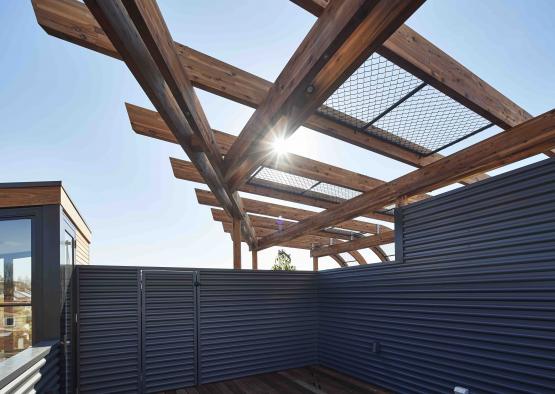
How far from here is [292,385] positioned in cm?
432

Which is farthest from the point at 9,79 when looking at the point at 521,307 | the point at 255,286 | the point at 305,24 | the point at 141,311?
the point at 521,307

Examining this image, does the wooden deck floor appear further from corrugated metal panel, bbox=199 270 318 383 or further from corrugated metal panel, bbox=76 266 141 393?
corrugated metal panel, bbox=76 266 141 393

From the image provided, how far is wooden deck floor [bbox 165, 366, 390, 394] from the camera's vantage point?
4.11 meters

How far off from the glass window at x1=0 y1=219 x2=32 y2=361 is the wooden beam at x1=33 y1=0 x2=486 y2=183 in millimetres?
1763

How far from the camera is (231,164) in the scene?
349 cm

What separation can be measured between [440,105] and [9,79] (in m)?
4.56

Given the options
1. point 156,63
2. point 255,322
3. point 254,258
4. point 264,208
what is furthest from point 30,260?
point 254,258

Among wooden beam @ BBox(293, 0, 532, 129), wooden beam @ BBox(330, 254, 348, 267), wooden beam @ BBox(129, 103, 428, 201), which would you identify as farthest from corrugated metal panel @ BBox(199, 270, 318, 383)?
wooden beam @ BBox(330, 254, 348, 267)

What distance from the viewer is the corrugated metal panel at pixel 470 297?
2.64 m

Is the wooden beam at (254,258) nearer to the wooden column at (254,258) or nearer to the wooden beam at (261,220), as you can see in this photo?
the wooden column at (254,258)

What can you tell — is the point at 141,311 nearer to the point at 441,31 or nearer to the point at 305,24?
the point at 305,24

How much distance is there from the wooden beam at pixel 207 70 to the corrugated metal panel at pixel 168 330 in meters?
2.43

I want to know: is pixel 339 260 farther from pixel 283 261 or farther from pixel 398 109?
pixel 398 109

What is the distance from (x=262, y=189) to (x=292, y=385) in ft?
9.03
